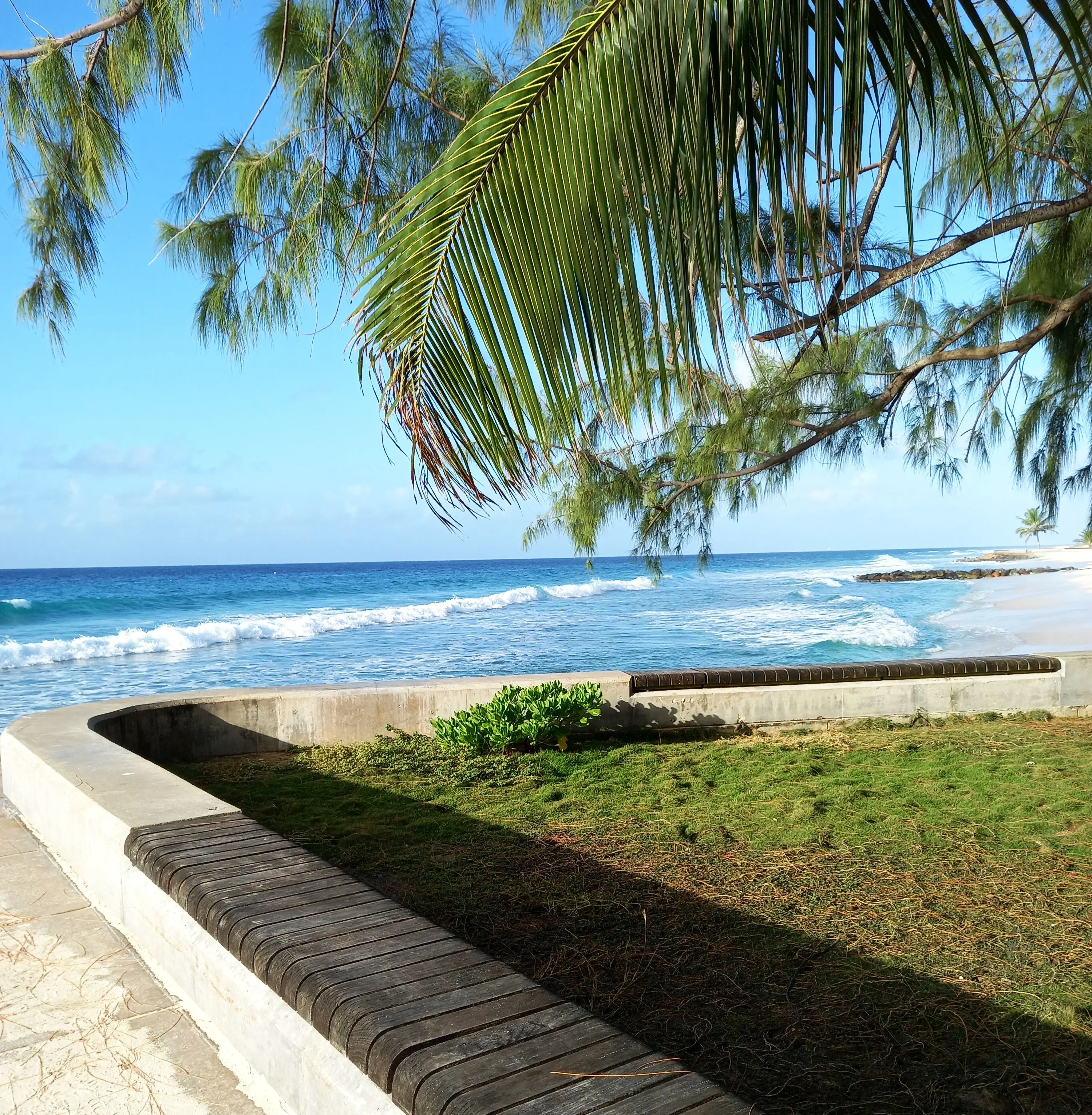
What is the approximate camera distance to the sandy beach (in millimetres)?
14438

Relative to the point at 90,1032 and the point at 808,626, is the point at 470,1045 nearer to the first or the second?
the point at 90,1032

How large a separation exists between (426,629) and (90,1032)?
19.5 meters

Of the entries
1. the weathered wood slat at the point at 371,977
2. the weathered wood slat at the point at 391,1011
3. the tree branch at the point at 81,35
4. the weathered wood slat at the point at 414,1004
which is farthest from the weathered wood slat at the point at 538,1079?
the tree branch at the point at 81,35

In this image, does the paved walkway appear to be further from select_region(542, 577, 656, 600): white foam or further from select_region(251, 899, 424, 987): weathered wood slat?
select_region(542, 577, 656, 600): white foam

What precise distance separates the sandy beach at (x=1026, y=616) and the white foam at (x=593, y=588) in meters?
10.9

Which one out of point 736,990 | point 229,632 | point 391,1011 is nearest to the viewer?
point 391,1011

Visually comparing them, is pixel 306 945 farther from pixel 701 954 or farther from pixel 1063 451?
pixel 1063 451

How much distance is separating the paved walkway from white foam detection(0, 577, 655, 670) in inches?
438

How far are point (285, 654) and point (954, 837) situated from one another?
14.8 metres

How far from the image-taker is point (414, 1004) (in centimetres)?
171

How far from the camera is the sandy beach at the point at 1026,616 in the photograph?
14.4 m

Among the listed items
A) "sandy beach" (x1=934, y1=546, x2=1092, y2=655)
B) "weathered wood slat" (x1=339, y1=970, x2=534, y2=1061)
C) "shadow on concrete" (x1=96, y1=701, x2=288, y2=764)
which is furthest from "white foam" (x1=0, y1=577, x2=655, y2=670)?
"weathered wood slat" (x1=339, y1=970, x2=534, y2=1061)

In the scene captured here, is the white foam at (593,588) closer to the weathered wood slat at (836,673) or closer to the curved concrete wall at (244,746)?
the weathered wood slat at (836,673)

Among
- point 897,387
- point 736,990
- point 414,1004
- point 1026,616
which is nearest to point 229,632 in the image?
point 1026,616
